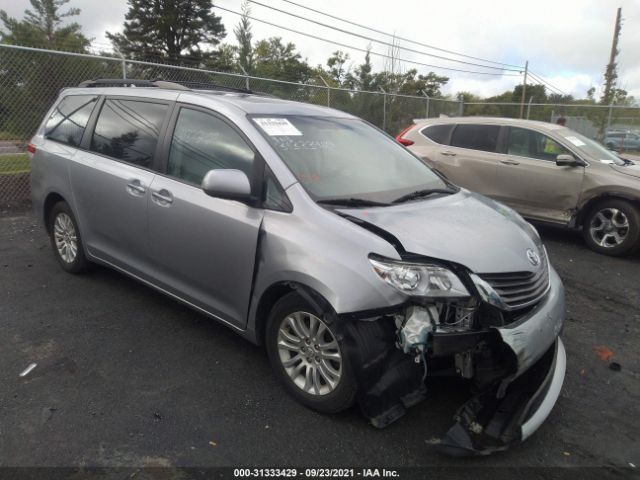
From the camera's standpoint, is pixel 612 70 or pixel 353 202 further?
pixel 612 70

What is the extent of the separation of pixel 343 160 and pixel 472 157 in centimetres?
464

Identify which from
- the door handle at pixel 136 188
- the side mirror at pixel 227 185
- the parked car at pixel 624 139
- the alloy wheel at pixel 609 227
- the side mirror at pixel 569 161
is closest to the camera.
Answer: the side mirror at pixel 227 185

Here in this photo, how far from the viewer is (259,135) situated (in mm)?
3127

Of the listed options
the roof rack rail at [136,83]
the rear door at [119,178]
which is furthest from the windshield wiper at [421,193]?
the roof rack rail at [136,83]

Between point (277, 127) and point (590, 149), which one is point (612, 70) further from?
point (277, 127)

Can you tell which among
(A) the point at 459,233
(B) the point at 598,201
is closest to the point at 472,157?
(B) the point at 598,201

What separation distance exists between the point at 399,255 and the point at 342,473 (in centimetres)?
111

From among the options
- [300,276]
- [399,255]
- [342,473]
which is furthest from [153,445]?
[399,255]

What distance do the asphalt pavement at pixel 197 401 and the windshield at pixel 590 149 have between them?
286 centimetres

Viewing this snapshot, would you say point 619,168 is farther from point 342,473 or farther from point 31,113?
point 31,113

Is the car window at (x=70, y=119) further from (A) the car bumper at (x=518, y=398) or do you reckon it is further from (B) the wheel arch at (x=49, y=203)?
(A) the car bumper at (x=518, y=398)

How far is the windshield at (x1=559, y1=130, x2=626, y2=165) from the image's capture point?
21.4 ft

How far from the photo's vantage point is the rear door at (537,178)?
6.55 m

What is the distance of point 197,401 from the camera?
2.90 metres
